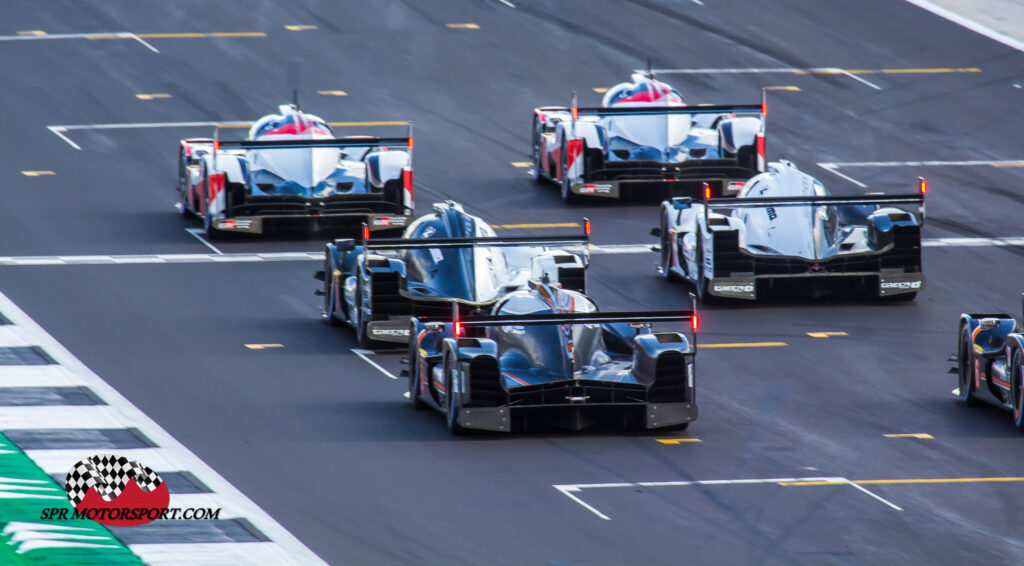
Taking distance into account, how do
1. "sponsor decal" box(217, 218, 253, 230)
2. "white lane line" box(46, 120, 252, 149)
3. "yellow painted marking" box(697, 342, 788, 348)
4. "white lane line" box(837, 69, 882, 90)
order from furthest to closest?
"white lane line" box(837, 69, 882, 90) → "white lane line" box(46, 120, 252, 149) → "sponsor decal" box(217, 218, 253, 230) → "yellow painted marking" box(697, 342, 788, 348)

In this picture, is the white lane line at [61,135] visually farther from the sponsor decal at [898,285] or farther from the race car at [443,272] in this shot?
the sponsor decal at [898,285]

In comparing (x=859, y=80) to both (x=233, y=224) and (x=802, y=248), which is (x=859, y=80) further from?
(x=802, y=248)

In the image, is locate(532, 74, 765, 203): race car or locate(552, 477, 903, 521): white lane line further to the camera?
locate(532, 74, 765, 203): race car

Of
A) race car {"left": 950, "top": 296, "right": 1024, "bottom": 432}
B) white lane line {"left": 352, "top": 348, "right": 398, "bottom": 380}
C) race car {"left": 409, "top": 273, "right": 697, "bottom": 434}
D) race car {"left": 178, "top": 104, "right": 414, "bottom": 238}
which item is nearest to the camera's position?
race car {"left": 409, "top": 273, "right": 697, "bottom": 434}

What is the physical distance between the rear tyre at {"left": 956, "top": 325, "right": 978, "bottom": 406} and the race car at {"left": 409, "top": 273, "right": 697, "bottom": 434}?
11.8 feet

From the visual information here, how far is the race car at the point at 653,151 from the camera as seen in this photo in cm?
3850

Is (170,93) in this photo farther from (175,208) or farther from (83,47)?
(175,208)

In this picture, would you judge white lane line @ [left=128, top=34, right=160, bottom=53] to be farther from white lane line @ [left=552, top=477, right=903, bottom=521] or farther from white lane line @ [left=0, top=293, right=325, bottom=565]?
white lane line @ [left=552, top=477, right=903, bottom=521]

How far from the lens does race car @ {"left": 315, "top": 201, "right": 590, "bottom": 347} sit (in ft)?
86.5

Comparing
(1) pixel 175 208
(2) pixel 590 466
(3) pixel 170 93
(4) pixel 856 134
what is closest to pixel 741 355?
(2) pixel 590 466

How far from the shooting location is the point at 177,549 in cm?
1691

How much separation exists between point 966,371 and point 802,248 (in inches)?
267

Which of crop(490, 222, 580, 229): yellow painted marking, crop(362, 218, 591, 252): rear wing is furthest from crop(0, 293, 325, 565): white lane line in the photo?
crop(490, 222, 580, 229): yellow painted marking
